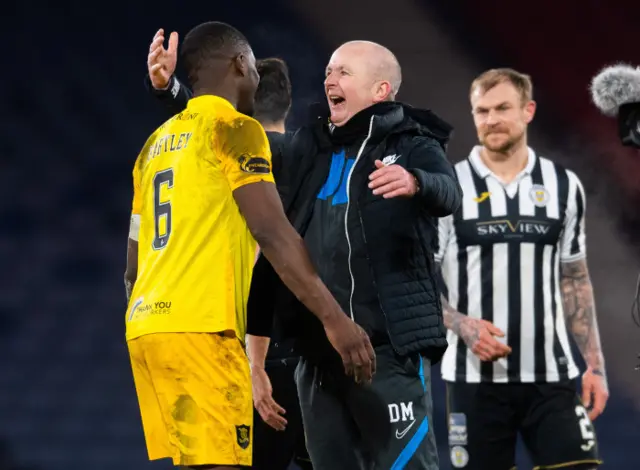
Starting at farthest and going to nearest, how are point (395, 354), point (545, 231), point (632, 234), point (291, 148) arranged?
point (632, 234)
point (545, 231)
point (291, 148)
point (395, 354)

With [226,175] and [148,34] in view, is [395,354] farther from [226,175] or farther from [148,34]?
[148,34]

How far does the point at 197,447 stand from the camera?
263cm

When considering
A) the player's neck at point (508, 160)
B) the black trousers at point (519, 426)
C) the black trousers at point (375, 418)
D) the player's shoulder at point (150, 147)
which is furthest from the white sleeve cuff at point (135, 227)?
the player's neck at point (508, 160)

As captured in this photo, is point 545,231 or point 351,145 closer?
point 351,145

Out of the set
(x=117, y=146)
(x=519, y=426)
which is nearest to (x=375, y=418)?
(x=519, y=426)

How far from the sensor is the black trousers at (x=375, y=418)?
9.29 feet

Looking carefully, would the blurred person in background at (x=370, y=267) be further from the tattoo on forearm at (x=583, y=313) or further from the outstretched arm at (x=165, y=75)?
the tattoo on forearm at (x=583, y=313)

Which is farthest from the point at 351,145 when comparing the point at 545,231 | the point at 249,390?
the point at 545,231

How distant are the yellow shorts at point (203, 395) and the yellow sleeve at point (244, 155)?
385mm

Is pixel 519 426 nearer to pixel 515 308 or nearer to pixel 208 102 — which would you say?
pixel 515 308

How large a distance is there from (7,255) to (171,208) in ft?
10.6

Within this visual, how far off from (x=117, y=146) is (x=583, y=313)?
2.75m

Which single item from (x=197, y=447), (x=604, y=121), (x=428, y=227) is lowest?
(x=197, y=447)

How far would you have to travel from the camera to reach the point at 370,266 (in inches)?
113
